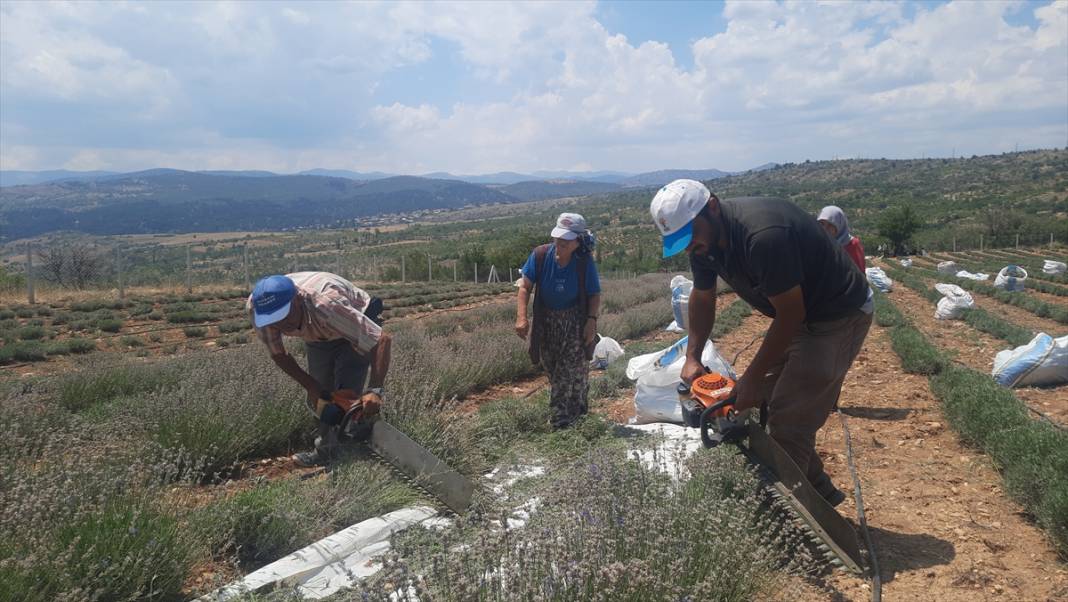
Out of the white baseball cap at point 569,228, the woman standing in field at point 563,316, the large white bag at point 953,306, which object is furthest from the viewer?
the large white bag at point 953,306

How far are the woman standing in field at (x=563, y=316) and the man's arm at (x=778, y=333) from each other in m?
2.07

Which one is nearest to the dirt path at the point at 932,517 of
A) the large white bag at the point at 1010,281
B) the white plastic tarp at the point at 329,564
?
the white plastic tarp at the point at 329,564

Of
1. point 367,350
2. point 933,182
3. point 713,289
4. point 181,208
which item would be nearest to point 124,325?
point 367,350

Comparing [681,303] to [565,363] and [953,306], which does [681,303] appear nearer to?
[565,363]

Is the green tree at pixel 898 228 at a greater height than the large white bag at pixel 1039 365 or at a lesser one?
lesser

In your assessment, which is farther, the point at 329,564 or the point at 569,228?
the point at 569,228

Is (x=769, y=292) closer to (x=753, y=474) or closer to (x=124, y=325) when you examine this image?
(x=753, y=474)

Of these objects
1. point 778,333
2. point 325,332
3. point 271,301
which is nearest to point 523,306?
point 325,332

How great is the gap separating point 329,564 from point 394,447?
0.74 metres

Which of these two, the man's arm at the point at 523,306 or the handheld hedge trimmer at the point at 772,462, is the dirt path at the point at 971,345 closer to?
the handheld hedge trimmer at the point at 772,462

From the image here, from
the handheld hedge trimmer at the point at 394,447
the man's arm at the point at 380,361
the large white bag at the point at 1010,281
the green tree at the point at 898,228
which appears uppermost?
the man's arm at the point at 380,361

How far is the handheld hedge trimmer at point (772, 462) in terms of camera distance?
2.85 m

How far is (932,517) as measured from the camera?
11.8ft

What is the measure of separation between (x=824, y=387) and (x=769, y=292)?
0.68 meters
